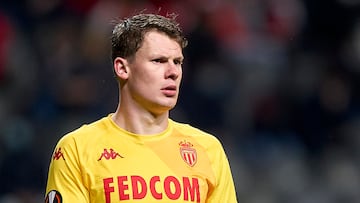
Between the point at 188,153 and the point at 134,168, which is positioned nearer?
the point at 134,168

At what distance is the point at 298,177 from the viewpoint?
344 inches

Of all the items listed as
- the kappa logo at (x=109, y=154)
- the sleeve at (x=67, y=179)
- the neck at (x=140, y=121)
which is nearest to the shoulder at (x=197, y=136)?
the neck at (x=140, y=121)

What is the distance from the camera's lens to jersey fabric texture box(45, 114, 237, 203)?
459 cm

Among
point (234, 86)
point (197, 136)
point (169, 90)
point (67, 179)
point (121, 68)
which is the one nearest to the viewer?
point (67, 179)

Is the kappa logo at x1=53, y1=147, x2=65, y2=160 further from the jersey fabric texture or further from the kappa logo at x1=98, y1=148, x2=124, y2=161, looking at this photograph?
the kappa logo at x1=98, y1=148, x2=124, y2=161

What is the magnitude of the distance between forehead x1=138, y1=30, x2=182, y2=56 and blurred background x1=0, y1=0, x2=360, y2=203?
12.2 feet

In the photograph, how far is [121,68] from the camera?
4801mm

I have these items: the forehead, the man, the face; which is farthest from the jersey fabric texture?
the forehead

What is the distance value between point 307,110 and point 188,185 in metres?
4.59

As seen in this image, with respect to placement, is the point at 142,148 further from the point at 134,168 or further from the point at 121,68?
the point at 121,68

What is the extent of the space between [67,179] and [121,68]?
2.08 feet

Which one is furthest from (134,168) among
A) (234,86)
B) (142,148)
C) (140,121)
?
(234,86)

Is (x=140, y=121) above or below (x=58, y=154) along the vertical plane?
above

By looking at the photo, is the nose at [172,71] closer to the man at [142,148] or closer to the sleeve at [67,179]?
the man at [142,148]
